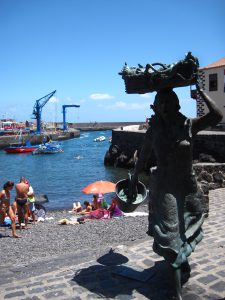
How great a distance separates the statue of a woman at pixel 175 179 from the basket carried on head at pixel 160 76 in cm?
20

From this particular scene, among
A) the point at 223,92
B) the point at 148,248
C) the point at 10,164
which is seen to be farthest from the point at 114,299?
the point at 10,164

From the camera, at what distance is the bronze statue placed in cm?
448

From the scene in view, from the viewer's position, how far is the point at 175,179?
15.2 ft

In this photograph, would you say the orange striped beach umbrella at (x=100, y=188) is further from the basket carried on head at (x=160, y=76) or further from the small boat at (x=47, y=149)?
the small boat at (x=47, y=149)

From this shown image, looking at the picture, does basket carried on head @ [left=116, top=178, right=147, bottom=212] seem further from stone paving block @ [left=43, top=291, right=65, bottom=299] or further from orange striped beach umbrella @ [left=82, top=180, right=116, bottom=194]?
orange striped beach umbrella @ [left=82, top=180, right=116, bottom=194]

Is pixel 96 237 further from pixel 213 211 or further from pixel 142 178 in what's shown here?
pixel 142 178

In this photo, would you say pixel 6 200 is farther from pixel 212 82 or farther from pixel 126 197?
pixel 212 82

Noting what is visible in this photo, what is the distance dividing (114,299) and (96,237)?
4.53 meters

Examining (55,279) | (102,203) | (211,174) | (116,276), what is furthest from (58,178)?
(116,276)

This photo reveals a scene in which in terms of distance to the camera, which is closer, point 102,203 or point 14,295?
point 14,295

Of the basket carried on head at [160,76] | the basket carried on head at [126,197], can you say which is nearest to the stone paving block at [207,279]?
the basket carried on head at [126,197]

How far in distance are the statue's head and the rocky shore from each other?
128 inches

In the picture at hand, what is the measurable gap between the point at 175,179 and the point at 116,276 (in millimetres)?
1669

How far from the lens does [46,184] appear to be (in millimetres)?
28203
